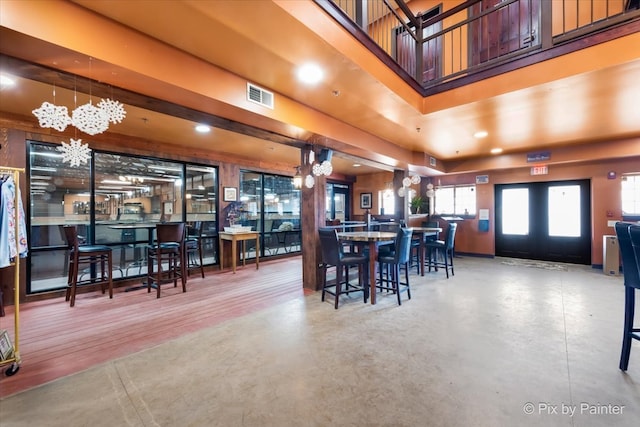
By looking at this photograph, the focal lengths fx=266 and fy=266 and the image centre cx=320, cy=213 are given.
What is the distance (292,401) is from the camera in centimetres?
173

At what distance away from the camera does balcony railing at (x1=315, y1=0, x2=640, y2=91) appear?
103 inches

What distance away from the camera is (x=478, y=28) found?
4.96 metres

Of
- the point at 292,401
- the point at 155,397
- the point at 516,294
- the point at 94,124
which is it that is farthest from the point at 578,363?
the point at 94,124

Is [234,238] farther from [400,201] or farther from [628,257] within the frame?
[628,257]

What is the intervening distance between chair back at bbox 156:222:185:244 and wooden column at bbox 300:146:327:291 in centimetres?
188

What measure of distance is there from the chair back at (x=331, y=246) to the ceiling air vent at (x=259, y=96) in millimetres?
1669

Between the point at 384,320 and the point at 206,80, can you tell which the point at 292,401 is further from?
the point at 206,80

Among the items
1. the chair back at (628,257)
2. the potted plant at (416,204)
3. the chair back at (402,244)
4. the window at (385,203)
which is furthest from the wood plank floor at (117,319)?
the window at (385,203)

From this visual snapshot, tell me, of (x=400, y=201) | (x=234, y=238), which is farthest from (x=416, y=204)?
(x=234, y=238)

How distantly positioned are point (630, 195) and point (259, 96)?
7.42 m

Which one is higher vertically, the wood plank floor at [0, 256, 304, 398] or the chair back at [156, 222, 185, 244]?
the chair back at [156, 222, 185, 244]

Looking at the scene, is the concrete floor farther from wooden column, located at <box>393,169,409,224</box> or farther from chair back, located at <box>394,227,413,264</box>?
wooden column, located at <box>393,169,409,224</box>

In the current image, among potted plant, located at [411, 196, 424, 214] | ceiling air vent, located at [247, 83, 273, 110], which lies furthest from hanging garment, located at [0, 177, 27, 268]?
potted plant, located at [411, 196, 424, 214]

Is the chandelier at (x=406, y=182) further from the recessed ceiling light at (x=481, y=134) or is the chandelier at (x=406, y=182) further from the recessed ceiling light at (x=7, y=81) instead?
the recessed ceiling light at (x=7, y=81)
